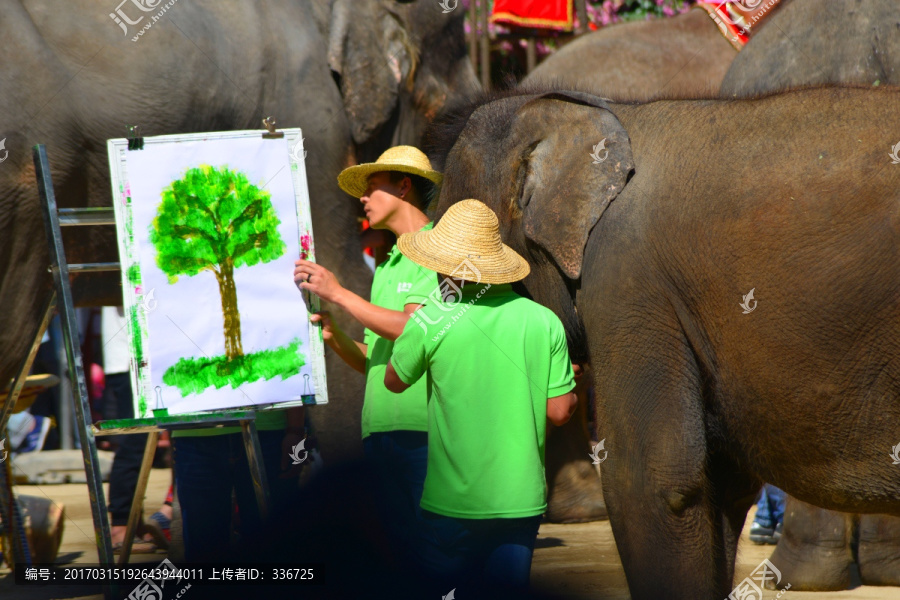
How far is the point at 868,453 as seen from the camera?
240 centimetres

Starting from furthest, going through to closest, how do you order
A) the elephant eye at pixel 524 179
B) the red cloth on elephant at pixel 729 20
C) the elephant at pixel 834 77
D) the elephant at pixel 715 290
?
the red cloth on elephant at pixel 729 20 → the elephant at pixel 834 77 → the elephant eye at pixel 524 179 → the elephant at pixel 715 290

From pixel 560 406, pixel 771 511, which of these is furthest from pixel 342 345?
pixel 771 511

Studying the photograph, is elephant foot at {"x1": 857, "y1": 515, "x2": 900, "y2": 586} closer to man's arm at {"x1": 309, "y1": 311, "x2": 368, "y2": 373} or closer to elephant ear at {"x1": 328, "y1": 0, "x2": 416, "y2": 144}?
man's arm at {"x1": 309, "y1": 311, "x2": 368, "y2": 373}

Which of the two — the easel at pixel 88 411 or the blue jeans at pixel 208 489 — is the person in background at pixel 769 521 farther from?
the easel at pixel 88 411

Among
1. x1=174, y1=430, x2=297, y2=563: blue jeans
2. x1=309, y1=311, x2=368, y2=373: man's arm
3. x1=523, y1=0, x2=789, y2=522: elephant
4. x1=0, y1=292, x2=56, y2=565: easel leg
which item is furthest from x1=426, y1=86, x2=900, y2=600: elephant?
x1=523, y1=0, x2=789, y2=522: elephant

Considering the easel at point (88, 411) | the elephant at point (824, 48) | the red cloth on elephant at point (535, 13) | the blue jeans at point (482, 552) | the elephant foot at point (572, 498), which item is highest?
the red cloth on elephant at point (535, 13)

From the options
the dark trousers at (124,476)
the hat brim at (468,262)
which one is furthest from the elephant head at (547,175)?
the dark trousers at (124,476)

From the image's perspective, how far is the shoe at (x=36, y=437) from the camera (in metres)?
7.07

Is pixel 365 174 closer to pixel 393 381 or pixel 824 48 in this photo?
pixel 393 381

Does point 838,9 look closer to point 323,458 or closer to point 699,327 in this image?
point 699,327

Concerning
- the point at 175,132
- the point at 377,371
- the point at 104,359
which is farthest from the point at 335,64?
the point at 104,359

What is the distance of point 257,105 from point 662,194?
1994mm

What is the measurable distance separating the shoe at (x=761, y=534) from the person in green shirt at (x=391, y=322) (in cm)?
214

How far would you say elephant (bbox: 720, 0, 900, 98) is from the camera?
3.69 metres
